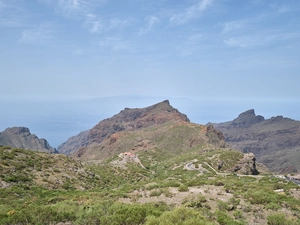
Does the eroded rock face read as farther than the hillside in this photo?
Yes

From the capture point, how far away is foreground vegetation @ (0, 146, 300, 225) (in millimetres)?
14109

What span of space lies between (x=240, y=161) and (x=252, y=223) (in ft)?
158

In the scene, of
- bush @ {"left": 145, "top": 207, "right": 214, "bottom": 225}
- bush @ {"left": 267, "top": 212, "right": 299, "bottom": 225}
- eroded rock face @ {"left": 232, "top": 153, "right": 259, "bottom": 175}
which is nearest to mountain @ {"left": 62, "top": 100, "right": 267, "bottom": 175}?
eroded rock face @ {"left": 232, "top": 153, "right": 259, "bottom": 175}

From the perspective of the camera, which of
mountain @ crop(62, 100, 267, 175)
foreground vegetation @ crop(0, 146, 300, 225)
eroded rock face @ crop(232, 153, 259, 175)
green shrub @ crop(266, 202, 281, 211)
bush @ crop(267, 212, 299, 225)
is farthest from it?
mountain @ crop(62, 100, 267, 175)

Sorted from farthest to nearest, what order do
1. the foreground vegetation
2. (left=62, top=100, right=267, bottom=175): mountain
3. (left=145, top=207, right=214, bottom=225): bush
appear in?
(left=62, top=100, right=267, bottom=175): mountain, the foreground vegetation, (left=145, top=207, right=214, bottom=225): bush

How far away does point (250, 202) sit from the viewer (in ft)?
66.9

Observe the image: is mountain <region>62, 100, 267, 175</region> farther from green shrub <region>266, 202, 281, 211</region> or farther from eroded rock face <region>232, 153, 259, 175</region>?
green shrub <region>266, 202, 281, 211</region>

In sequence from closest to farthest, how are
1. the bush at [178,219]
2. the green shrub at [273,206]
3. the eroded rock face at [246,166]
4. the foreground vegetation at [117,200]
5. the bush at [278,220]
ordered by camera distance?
the bush at [178,219]
the foreground vegetation at [117,200]
the bush at [278,220]
the green shrub at [273,206]
the eroded rock face at [246,166]

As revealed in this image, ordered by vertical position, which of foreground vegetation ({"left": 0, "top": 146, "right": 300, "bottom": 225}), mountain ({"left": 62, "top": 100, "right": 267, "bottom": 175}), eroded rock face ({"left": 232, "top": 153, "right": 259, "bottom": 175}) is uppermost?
mountain ({"left": 62, "top": 100, "right": 267, "bottom": 175})

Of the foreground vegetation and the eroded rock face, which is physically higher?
the foreground vegetation

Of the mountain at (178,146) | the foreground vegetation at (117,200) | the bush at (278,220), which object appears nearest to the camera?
the foreground vegetation at (117,200)

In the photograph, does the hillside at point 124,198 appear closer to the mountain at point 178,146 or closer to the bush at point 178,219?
the bush at point 178,219

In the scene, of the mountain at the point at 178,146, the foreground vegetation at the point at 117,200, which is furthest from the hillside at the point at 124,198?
the mountain at the point at 178,146

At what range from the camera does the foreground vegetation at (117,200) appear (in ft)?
46.3
